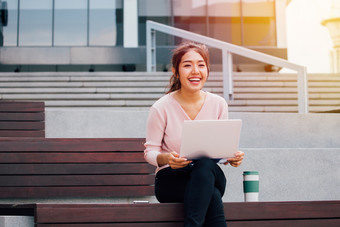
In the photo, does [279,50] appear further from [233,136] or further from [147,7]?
[233,136]

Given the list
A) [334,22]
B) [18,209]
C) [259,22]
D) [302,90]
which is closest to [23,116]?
[18,209]

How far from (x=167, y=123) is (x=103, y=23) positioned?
1250 cm

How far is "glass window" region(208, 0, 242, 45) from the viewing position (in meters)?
15.6

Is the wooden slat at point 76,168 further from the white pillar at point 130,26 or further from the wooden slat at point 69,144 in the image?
the white pillar at point 130,26

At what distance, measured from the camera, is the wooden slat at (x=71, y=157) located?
13.1 ft

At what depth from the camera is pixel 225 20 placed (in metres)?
15.8

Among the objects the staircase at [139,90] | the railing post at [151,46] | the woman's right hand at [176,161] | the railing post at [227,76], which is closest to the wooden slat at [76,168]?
the woman's right hand at [176,161]

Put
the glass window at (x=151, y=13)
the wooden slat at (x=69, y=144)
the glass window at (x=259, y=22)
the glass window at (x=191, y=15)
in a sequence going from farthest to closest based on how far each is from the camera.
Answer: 1. the glass window at (x=259, y=22)
2. the glass window at (x=191, y=15)
3. the glass window at (x=151, y=13)
4. the wooden slat at (x=69, y=144)

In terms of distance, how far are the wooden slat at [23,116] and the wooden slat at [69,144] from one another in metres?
0.90

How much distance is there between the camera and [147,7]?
15727mm

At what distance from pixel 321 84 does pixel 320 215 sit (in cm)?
501

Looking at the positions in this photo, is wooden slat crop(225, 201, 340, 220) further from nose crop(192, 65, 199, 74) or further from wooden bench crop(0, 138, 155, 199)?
wooden bench crop(0, 138, 155, 199)

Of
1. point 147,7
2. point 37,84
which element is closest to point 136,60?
point 147,7

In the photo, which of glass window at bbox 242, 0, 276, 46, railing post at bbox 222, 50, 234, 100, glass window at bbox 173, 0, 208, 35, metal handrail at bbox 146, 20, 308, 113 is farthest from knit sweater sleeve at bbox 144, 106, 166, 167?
glass window at bbox 242, 0, 276, 46
